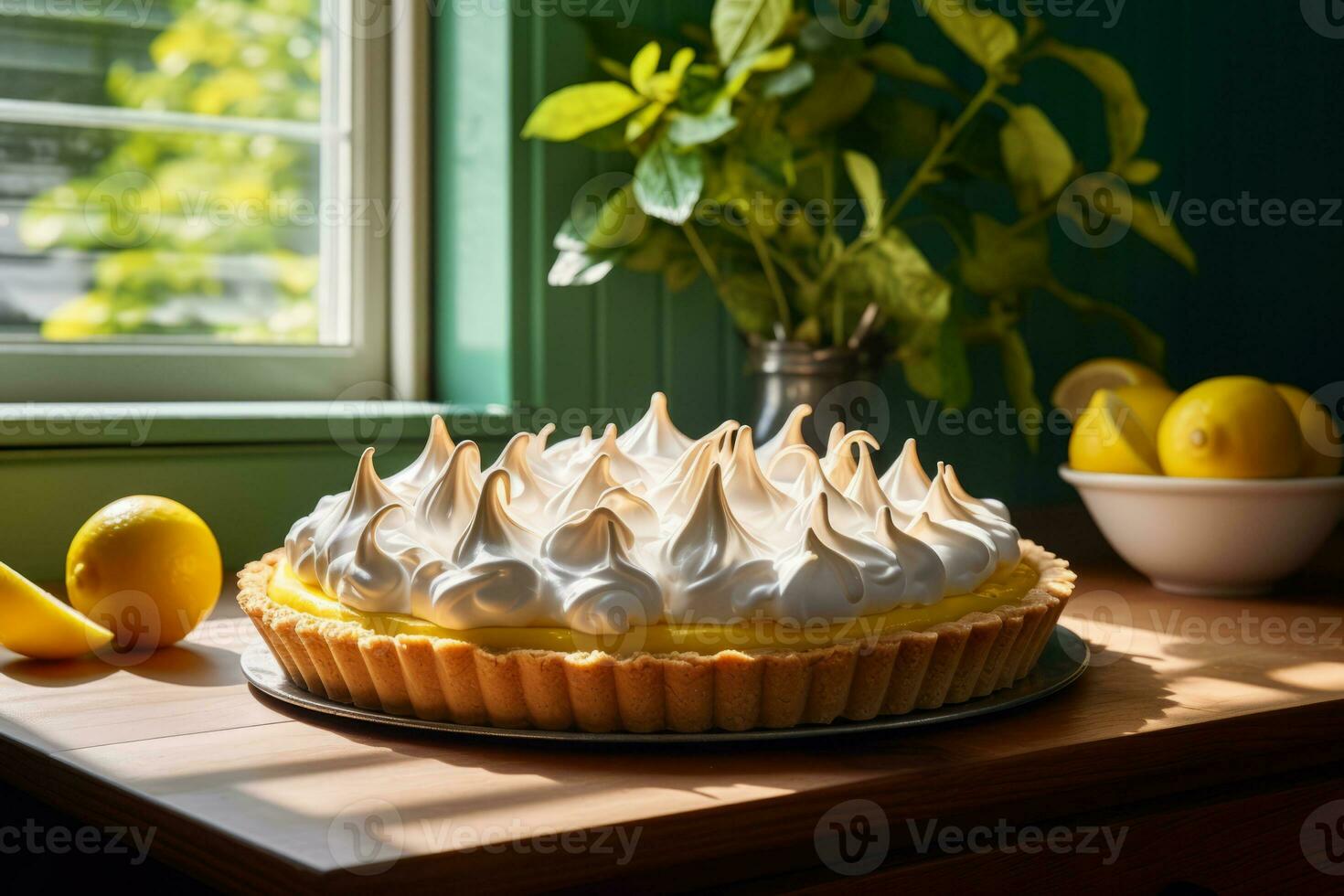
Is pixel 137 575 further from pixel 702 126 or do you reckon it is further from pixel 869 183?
pixel 869 183

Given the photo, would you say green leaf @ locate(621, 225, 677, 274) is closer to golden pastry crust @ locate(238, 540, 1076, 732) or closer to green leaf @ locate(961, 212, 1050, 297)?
green leaf @ locate(961, 212, 1050, 297)

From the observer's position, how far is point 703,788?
723 mm

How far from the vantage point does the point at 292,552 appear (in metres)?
0.95

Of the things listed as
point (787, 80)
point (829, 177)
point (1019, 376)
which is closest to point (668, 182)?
point (787, 80)

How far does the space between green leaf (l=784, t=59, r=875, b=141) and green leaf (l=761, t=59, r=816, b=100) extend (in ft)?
0.21

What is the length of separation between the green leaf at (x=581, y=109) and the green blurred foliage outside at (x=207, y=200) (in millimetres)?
409

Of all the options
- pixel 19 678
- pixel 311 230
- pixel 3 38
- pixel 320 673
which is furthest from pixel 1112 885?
pixel 3 38

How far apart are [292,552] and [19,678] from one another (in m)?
0.23

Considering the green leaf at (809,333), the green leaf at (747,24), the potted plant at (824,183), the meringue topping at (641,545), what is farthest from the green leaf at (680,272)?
the meringue topping at (641,545)

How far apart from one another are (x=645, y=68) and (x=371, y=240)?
19.0 inches

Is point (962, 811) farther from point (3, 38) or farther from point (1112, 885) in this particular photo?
point (3, 38)

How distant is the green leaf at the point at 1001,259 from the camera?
5.21 ft

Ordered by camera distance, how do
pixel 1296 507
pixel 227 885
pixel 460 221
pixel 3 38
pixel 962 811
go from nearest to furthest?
1. pixel 227 885
2. pixel 962 811
3. pixel 1296 507
4. pixel 3 38
5. pixel 460 221

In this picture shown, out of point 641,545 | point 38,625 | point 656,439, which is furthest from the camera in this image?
point 656,439
